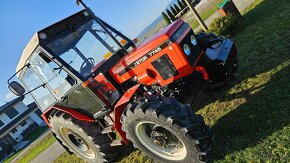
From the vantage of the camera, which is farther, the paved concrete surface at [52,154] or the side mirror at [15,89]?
the paved concrete surface at [52,154]

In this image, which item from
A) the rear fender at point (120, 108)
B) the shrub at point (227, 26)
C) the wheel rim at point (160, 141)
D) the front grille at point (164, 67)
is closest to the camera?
the wheel rim at point (160, 141)

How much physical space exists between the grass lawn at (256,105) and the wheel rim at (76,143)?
0.77 metres

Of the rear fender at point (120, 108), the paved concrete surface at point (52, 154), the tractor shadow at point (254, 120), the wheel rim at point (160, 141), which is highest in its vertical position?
the rear fender at point (120, 108)

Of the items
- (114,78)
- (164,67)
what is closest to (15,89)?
(114,78)

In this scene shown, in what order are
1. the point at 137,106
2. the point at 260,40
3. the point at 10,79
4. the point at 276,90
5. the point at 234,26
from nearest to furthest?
1. the point at 137,106
2. the point at 276,90
3. the point at 10,79
4. the point at 260,40
5. the point at 234,26

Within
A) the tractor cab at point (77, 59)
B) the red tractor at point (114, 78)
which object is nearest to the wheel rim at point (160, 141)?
the red tractor at point (114, 78)

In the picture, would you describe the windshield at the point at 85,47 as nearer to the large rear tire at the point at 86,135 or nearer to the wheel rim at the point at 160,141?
the large rear tire at the point at 86,135

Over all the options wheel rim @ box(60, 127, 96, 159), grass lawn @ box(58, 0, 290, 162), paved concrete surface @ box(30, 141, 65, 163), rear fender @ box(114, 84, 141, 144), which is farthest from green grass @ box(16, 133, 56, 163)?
rear fender @ box(114, 84, 141, 144)

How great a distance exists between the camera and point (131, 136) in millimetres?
5078

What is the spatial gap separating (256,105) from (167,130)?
1.73 meters

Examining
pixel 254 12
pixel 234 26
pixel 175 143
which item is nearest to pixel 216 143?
pixel 175 143

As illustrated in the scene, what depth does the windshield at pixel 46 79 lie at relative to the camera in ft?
19.9

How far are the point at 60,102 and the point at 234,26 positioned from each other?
7.18 metres

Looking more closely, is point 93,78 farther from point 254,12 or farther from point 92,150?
point 254,12
